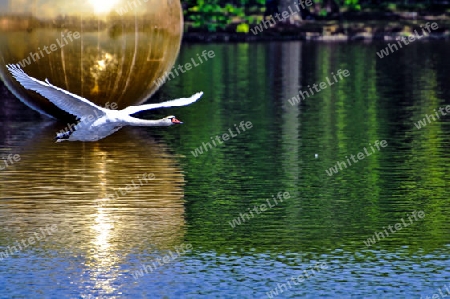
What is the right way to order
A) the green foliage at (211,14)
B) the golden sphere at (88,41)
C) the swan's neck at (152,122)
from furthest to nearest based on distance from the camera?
1. the green foliage at (211,14)
2. the golden sphere at (88,41)
3. the swan's neck at (152,122)

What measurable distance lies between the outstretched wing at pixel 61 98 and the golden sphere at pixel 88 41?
5.08 m

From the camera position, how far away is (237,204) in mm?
17609

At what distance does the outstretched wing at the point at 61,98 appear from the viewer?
19328mm

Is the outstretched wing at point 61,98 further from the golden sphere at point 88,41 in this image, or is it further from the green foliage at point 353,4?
the green foliage at point 353,4

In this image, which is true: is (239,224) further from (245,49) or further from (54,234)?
(245,49)

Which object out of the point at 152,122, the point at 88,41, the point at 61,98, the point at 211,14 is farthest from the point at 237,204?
the point at 211,14

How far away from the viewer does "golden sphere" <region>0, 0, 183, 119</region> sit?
2480 cm

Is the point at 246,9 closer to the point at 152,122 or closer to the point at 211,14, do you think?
the point at 211,14

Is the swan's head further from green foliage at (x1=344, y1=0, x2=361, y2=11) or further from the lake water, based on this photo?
green foliage at (x1=344, y1=0, x2=361, y2=11)

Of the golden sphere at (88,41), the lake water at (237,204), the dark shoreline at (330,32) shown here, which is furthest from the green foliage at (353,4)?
the golden sphere at (88,41)

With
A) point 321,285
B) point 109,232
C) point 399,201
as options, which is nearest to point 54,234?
point 109,232

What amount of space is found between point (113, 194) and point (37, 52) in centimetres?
738

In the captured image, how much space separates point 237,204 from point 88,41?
8.35 metres

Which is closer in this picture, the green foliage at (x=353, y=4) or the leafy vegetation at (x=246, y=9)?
the leafy vegetation at (x=246, y=9)
